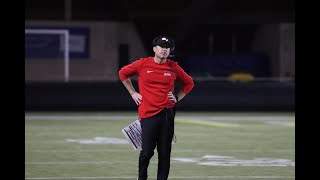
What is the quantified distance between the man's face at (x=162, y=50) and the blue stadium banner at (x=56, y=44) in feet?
96.9

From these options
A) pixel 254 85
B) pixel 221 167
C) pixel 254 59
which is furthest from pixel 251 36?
pixel 221 167

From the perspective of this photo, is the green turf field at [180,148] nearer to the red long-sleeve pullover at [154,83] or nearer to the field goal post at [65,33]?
the red long-sleeve pullover at [154,83]

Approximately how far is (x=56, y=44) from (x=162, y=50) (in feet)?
98.7

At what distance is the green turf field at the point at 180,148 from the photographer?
12648 mm

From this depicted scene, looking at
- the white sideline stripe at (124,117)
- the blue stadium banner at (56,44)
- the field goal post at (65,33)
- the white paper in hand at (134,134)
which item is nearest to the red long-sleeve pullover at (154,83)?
the white paper in hand at (134,134)

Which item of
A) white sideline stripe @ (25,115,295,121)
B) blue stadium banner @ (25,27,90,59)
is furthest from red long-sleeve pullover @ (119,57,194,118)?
blue stadium banner @ (25,27,90,59)

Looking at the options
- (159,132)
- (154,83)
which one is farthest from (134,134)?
(154,83)

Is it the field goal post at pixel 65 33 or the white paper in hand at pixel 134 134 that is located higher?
the field goal post at pixel 65 33

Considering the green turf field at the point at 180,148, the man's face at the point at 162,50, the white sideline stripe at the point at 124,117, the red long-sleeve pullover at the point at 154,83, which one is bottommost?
the green turf field at the point at 180,148

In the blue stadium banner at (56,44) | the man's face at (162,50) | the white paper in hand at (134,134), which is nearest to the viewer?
the man's face at (162,50)

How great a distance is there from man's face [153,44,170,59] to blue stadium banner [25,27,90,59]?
1162 inches

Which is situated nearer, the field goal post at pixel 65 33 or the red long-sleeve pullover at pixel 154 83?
the red long-sleeve pullover at pixel 154 83

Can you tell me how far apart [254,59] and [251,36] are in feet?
11.2
